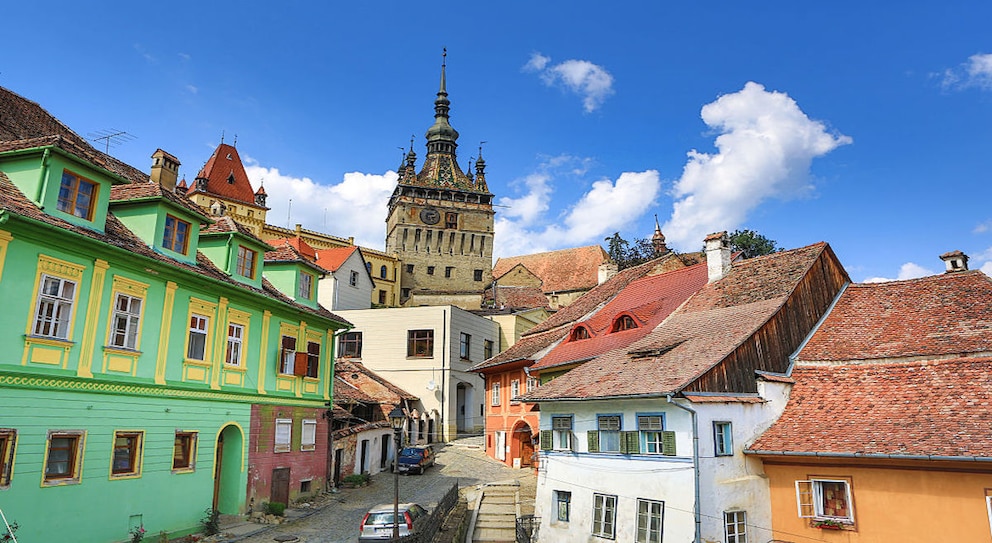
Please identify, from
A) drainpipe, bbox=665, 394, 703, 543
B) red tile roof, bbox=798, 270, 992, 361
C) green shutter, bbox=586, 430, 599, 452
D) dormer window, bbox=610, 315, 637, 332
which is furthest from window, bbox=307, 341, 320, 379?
red tile roof, bbox=798, 270, 992, 361

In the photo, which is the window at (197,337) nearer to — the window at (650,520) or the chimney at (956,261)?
the window at (650,520)

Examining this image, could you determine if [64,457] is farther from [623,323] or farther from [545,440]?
[623,323]

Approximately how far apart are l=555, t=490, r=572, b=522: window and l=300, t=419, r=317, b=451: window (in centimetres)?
904

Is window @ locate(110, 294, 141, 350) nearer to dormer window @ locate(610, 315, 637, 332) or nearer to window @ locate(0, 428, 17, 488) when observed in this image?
window @ locate(0, 428, 17, 488)

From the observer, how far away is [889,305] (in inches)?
816

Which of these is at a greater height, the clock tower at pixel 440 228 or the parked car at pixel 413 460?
the clock tower at pixel 440 228

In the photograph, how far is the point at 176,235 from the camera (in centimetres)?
1842

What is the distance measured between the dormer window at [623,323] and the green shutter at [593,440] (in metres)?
6.95

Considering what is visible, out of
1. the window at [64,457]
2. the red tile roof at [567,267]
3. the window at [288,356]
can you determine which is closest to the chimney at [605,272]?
the window at [288,356]

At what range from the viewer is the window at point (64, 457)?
47.0ft

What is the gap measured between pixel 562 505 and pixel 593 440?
2234 millimetres

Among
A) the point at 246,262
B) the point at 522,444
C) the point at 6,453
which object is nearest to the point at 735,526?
the point at 522,444

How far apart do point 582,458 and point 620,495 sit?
6.01 feet

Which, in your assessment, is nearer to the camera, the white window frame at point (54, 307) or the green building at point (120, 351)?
the green building at point (120, 351)
